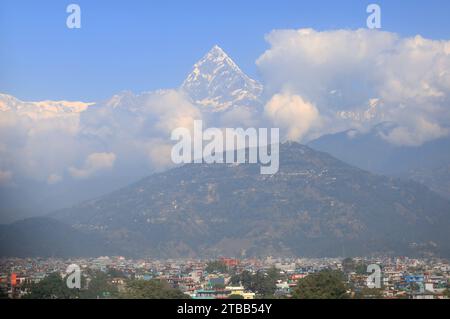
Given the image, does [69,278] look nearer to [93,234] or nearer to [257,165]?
[93,234]

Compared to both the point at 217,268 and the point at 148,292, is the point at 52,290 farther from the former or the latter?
the point at 217,268

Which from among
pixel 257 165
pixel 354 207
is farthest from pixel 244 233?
pixel 257 165

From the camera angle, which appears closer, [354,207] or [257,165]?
[354,207]

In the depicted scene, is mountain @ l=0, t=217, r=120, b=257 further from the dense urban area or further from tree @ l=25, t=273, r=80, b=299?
tree @ l=25, t=273, r=80, b=299

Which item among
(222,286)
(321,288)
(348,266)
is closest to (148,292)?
(321,288)

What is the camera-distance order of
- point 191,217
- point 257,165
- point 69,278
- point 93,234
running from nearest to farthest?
1. point 69,278
2. point 93,234
3. point 191,217
4. point 257,165

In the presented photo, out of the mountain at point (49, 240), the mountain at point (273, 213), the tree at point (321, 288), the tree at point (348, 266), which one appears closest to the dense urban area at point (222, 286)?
the tree at point (321, 288)
